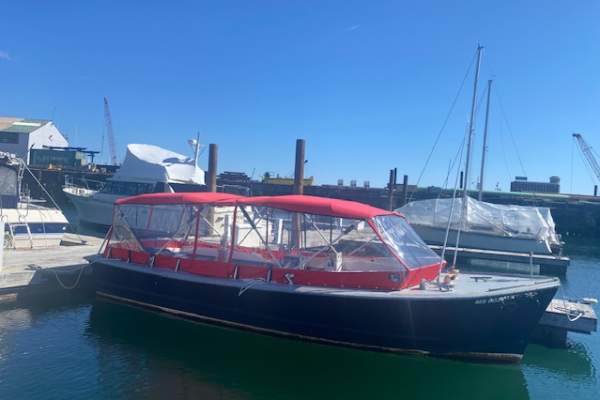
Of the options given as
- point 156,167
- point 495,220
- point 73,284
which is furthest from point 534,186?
point 73,284

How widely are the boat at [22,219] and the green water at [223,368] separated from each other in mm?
6850

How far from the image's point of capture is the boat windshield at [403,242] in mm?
10070

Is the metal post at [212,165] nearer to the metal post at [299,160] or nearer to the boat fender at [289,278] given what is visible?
the metal post at [299,160]

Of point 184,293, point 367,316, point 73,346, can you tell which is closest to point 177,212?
point 184,293

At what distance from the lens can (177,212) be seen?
40.6 feet

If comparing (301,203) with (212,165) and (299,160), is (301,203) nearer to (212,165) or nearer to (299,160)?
(299,160)

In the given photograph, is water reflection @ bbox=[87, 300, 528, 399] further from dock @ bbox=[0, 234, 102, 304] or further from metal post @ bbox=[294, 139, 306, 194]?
metal post @ bbox=[294, 139, 306, 194]

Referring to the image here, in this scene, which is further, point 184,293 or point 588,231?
point 588,231

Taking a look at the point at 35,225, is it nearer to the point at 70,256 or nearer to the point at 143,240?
the point at 70,256

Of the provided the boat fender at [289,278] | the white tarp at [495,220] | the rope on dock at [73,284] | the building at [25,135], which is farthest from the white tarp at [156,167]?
the building at [25,135]

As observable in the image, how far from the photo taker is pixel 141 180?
28734mm

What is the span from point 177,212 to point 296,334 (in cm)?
459

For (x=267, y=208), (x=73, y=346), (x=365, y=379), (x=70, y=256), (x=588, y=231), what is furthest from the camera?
(x=588, y=231)

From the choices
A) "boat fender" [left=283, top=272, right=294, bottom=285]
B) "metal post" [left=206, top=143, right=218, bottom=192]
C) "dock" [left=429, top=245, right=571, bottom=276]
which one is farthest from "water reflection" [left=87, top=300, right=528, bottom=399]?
"dock" [left=429, top=245, right=571, bottom=276]
